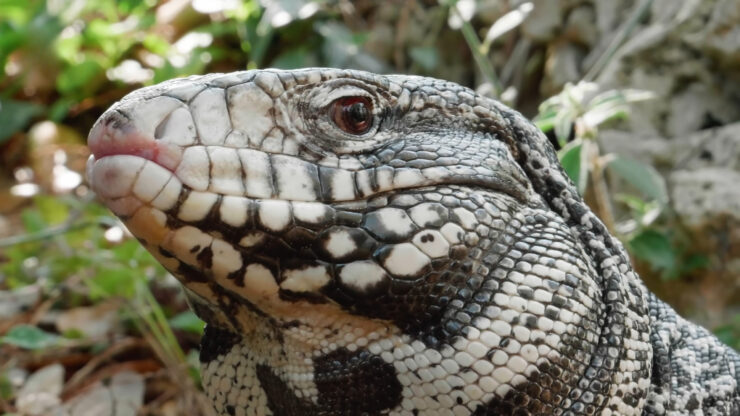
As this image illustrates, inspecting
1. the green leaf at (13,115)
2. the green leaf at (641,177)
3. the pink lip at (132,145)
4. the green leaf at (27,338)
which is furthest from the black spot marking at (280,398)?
the green leaf at (13,115)

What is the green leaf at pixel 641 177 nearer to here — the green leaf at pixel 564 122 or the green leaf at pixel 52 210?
the green leaf at pixel 564 122

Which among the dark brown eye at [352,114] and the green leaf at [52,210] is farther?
the green leaf at [52,210]

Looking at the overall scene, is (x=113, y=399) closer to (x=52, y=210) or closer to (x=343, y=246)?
(x=52, y=210)

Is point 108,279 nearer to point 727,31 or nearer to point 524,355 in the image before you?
point 524,355

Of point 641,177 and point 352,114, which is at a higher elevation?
point 641,177

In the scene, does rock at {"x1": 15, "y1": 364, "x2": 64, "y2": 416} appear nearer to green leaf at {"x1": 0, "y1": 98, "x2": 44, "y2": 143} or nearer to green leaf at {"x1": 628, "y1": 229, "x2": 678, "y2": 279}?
green leaf at {"x1": 628, "y1": 229, "x2": 678, "y2": 279}

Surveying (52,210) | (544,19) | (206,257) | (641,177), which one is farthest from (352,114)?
(52,210)
